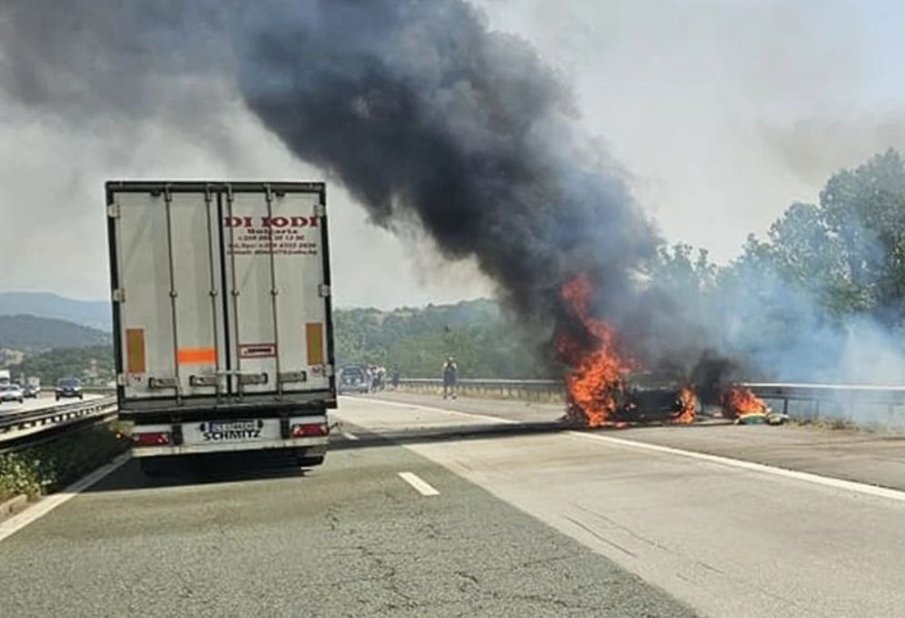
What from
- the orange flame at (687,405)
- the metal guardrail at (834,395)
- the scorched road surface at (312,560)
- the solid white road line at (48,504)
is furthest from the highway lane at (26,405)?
the scorched road surface at (312,560)

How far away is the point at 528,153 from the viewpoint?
82.4 ft

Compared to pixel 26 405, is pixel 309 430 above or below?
above

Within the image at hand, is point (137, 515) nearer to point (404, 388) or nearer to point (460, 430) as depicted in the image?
point (460, 430)

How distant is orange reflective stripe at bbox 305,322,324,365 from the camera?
583 inches

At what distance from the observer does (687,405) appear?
24.6m

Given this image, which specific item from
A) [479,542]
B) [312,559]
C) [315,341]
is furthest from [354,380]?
[312,559]

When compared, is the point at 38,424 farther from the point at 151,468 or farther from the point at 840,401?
the point at 840,401

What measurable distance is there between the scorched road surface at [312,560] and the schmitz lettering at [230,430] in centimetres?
120

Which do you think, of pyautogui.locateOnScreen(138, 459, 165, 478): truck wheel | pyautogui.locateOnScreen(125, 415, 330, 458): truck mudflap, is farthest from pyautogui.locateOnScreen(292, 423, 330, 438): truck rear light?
pyautogui.locateOnScreen(138, 459, 165, 478): truck wheel

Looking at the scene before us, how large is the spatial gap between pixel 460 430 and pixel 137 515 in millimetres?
13255

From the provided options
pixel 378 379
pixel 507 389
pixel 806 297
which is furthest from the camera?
pixel 378 379

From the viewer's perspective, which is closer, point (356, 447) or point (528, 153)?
point (356, 447)

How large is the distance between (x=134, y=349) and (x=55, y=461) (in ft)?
10.5

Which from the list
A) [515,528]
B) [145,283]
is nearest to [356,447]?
[145,283]
